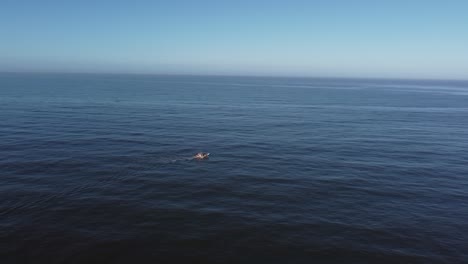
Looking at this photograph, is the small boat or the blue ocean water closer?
the blue ocean water

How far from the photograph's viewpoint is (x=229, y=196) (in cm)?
3441

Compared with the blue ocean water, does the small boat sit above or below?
above

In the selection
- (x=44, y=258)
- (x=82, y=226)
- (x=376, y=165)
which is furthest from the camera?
(x=376, y=165)

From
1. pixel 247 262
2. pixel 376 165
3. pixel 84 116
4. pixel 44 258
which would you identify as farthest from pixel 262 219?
pixel 84 116

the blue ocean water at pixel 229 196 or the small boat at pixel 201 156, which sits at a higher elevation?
the small boat at pixel 201 156

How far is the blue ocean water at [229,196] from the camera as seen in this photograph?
24.8m

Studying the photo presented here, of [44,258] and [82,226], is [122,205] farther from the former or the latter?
[44,258]

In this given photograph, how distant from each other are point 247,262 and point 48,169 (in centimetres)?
3000

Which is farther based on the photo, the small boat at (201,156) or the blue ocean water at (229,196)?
the small boat at (201,156)

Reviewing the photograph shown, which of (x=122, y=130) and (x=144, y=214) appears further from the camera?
(x=122, y=130)

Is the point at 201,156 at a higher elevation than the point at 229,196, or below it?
higher

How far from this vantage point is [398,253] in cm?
2462

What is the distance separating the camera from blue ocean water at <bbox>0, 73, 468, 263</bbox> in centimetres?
2475

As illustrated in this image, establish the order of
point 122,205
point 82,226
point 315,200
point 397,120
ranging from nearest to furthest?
1. point 82,226
2. point 122,205
3. point 315,200
4. point 397,120
